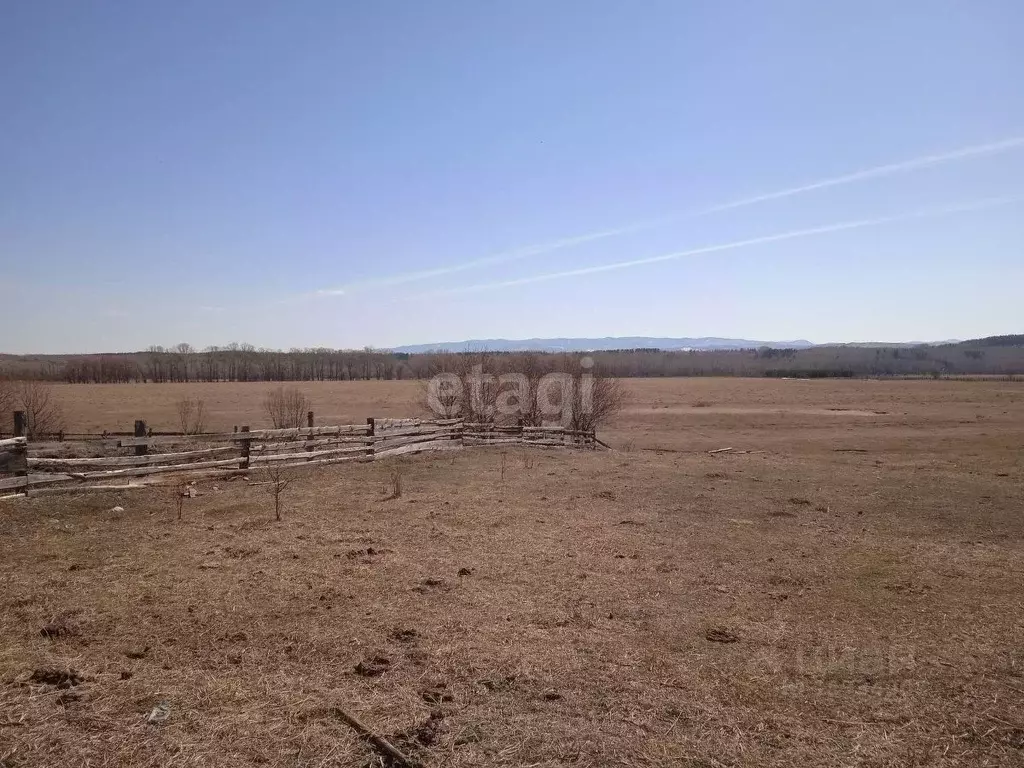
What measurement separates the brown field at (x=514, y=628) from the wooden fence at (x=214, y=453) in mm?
634

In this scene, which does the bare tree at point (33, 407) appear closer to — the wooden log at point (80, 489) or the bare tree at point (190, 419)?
the bare tree at point (190, 419)

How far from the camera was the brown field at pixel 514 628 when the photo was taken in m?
3.87

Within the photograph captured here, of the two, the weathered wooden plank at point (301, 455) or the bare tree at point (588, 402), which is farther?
the bare tree at point (588, 402)

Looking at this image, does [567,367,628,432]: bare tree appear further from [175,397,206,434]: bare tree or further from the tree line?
the tree line

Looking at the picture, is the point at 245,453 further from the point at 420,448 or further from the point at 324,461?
the point at 420,448

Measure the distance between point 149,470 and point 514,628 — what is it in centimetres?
891

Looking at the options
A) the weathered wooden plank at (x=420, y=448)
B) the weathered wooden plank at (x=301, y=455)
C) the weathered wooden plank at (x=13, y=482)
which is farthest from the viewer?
the weathered wooden plank at (x=420, y=448)

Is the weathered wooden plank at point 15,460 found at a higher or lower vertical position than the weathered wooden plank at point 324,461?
higher

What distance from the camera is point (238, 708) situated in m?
4.18

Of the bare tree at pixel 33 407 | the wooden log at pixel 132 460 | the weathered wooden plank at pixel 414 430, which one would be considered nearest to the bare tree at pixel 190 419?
the bare tree at pixel 33 407

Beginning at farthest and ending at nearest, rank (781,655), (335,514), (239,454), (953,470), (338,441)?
(953,470)
(338,441)
(239,454)
(335,514)
(781,655)

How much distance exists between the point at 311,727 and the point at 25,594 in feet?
13.3

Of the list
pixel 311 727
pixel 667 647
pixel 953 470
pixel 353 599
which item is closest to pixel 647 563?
pixel 667 647

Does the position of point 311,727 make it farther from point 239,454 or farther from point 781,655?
point 239,454
